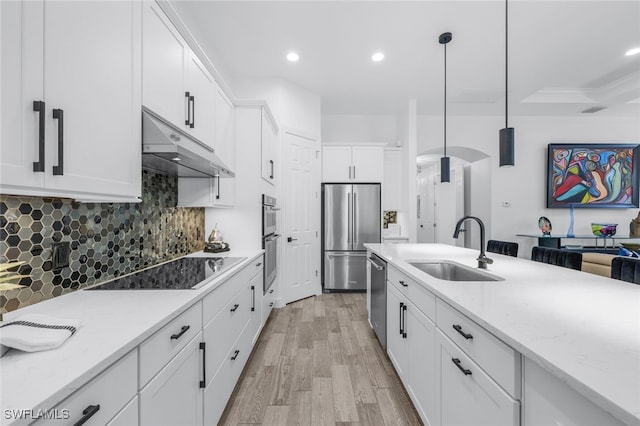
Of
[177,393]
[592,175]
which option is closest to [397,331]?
[177,393]

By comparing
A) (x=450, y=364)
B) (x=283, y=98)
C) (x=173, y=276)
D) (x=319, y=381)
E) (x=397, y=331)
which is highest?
(x=283, y=98)

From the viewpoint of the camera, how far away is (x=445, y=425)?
1.25 meters

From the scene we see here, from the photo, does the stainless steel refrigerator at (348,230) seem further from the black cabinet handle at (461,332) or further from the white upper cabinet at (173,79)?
the black cabinet handle at (461,332)

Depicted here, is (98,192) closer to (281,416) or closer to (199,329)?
(199,329)

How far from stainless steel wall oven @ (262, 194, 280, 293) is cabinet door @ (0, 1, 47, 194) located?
2.07 metres

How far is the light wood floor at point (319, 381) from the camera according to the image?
171 cm

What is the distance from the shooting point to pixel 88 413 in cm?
65

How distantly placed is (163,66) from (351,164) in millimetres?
3468

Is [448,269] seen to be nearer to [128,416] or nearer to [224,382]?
[224,382]

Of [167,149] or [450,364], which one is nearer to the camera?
[450,364]

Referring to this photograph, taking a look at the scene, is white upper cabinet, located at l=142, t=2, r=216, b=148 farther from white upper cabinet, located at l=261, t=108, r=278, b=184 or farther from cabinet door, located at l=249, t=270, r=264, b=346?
cabinet door, located at l=249, t=270, r=264, b=346

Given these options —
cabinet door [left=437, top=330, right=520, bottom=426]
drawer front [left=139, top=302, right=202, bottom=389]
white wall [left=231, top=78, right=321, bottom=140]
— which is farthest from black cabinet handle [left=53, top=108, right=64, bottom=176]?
white wall [left=231, top=78, right=321, bottom=140]

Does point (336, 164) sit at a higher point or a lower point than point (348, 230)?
higher

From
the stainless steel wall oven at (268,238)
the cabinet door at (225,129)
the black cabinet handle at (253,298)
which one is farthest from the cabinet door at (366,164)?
the black cabinet handle at (253,298)
